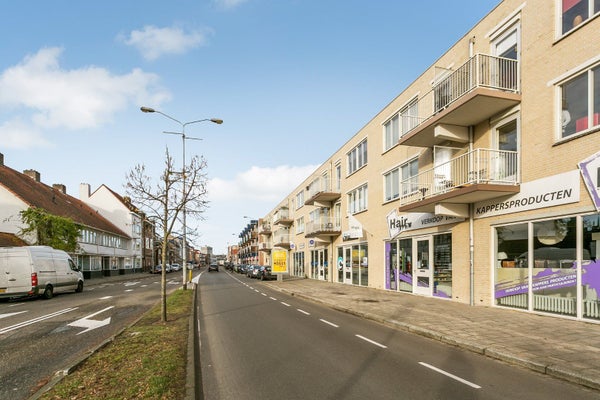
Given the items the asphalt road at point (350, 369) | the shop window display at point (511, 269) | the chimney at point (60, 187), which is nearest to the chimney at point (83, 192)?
the chimney at point (60, 187)

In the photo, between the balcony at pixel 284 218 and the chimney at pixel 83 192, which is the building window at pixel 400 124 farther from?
the chimney at pixel 83 192

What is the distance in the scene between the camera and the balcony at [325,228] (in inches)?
1118

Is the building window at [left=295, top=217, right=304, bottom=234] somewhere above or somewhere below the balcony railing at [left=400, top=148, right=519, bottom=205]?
below

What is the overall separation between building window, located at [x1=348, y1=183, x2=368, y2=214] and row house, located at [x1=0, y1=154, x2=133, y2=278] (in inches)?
862

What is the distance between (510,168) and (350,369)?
9033mm

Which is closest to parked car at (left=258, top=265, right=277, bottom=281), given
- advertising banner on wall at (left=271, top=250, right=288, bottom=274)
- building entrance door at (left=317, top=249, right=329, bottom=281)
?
advertising banner on wall at (left=271, top=250, right=288, bottom=274)

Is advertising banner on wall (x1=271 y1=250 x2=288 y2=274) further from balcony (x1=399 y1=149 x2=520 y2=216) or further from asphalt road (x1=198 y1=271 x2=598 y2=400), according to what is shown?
asphalt road (x1=198 y1=271 x2=598 y2=400)

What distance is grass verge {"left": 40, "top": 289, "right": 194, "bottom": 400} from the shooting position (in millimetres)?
4688

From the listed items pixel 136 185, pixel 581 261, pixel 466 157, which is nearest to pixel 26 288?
pixel 136 185

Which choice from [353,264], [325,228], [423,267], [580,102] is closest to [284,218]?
[325,228]

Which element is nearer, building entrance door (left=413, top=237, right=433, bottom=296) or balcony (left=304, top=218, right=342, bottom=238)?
building entrance door (left=413, top=237, right=433, bottom=296)

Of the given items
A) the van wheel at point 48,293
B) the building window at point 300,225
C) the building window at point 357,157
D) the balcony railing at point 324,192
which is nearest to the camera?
the van wheel at point 48,293

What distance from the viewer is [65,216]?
3728cm

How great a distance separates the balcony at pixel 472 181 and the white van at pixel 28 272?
56.6ft
